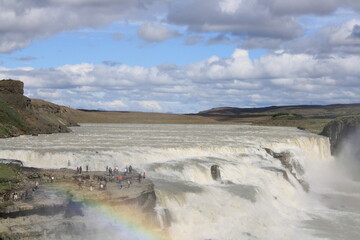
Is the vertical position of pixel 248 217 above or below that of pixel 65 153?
below

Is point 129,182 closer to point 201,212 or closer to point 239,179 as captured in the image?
point 201,212

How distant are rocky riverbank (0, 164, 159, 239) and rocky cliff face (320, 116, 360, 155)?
134 feet

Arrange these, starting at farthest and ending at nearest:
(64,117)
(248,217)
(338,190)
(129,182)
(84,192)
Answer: (64,117) < (338,190) < (248,217) < (129,182) < (84,192)

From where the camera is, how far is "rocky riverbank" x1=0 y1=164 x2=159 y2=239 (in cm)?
2022

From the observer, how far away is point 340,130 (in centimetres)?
6406

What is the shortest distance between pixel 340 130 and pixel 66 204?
49462 mm

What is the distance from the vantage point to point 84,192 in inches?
917

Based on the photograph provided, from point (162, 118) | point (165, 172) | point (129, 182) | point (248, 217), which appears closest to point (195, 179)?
point (165, 172)

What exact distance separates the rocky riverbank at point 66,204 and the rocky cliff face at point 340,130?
40844mm

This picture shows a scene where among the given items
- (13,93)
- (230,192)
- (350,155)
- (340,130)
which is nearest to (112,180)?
(230,192)

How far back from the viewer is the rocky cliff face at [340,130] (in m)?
61.1

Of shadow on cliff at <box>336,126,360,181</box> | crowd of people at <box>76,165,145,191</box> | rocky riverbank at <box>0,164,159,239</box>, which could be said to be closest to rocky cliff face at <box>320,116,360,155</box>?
shadow on cliff at <box>336,126,360,181</box>

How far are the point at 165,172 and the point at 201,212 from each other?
710cm

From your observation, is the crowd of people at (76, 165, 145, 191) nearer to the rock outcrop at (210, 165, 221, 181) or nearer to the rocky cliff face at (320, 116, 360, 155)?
the rock outcrop at (210, 165, 221, 181)
